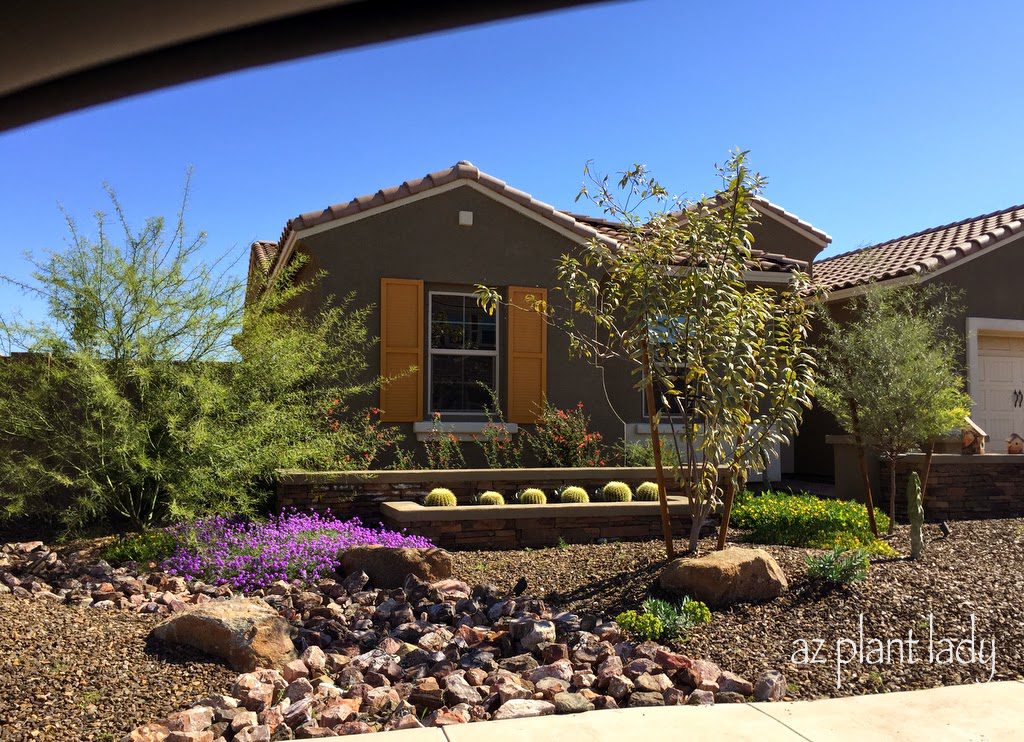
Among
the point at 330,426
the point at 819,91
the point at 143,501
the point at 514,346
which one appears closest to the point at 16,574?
the point at 143,501

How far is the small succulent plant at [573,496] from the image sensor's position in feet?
29.3

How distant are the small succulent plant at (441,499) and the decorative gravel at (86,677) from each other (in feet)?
11.5

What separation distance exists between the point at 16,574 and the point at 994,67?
7455mm

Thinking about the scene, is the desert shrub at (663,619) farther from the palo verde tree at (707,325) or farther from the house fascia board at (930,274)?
the house fascia board at (930,274)

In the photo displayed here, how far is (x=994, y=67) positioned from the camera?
290 cm

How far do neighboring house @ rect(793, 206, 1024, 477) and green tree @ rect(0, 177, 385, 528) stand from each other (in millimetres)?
8837

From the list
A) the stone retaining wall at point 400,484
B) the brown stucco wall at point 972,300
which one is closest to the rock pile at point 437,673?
the stone retaining wall at point 400,484

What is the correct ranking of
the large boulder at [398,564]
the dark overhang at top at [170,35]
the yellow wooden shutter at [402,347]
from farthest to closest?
the yellow wooden shutter at [402,347] < the large boulder at [398,564] < the dark overhang at top at [170,35]

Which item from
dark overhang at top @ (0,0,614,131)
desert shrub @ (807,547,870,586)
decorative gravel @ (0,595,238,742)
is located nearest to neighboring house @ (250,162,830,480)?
desert shrub @ (807,547,870,586)

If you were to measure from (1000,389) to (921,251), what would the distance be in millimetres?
2596

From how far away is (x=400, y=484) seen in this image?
907cm

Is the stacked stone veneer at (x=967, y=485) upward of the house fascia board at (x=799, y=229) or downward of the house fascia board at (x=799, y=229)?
downward

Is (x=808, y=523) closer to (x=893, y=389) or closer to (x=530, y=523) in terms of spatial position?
(x=893, y=389)

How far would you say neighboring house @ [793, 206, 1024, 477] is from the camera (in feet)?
43.7
